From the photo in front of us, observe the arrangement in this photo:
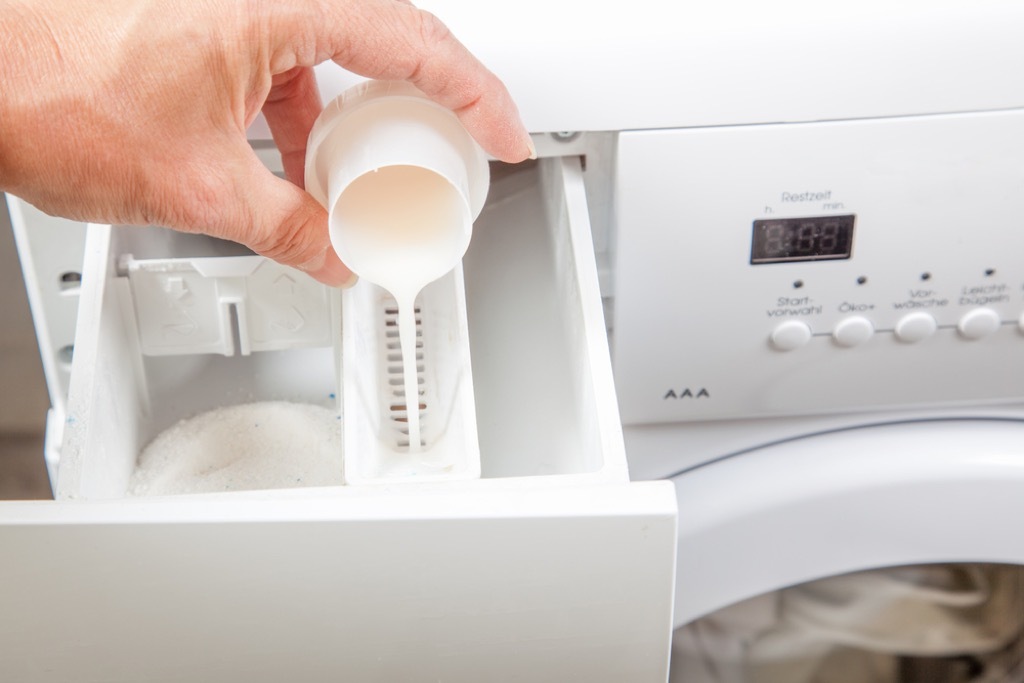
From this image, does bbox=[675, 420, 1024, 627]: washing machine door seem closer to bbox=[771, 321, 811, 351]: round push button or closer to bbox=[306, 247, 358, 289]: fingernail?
bbox=[771, 321, 811, 351]: round push button

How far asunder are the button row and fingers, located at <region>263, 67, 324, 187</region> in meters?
0.27

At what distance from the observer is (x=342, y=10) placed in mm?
439

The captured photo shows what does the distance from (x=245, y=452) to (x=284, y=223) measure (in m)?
0.19

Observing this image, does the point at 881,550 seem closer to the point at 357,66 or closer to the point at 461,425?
the point at 461,425

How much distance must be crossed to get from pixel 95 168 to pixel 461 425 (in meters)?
0.21

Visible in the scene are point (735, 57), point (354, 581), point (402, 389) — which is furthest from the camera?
point (402, 389)

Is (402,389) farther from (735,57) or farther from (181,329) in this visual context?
(735,57)

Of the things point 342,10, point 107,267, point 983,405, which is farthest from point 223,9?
point 983,405

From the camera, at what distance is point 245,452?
2.00 feet

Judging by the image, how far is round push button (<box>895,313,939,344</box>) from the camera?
571 millimetres

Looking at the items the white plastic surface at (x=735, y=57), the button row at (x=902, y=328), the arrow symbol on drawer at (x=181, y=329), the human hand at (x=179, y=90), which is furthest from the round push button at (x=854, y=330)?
the arrow symbol on drawer at (x=181, y=329)

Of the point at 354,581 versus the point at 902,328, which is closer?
the point at 354,581

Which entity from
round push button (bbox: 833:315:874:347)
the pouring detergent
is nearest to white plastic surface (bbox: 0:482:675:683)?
the pouring detergent

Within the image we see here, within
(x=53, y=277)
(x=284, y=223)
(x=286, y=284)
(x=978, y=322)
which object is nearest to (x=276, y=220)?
(x=284, y=223)
